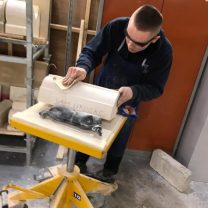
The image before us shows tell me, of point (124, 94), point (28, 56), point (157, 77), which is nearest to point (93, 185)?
point (124, 94)

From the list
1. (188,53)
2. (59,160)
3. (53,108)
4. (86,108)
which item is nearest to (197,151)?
(188,53)

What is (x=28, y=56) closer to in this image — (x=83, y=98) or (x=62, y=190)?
(x=83, y=98)

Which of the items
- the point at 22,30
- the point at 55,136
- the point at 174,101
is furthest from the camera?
the point at 174,101

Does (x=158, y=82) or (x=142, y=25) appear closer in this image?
(x=142, y=25)

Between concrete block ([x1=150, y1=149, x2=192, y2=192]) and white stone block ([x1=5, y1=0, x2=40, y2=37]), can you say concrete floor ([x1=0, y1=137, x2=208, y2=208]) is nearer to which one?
concrete block ([x1=150, y1=149, x2=192, y2=192])

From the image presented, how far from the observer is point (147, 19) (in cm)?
123

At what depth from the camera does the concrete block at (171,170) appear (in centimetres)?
198

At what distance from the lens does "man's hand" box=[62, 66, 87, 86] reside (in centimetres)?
127

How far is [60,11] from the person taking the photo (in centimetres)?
194

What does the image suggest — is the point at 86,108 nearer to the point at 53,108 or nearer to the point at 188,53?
the point at 53,108

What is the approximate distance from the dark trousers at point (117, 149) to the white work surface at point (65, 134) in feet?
1.89

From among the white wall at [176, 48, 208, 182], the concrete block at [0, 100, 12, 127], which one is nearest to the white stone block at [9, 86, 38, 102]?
the concrete block at [0, 100, 12, 127]

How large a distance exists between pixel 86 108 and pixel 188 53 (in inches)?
41.2

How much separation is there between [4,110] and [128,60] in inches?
39.4
